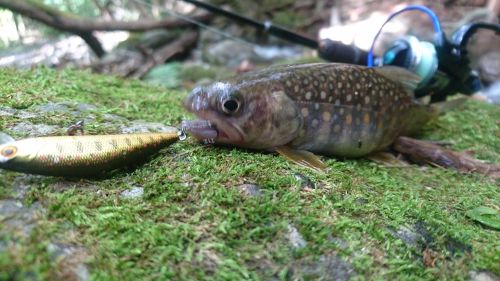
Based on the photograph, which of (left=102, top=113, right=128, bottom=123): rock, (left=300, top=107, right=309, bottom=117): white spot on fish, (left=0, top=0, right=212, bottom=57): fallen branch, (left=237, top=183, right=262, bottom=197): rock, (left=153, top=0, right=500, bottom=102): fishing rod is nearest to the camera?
(left=237, top=183, right=262, bottom=197): rock

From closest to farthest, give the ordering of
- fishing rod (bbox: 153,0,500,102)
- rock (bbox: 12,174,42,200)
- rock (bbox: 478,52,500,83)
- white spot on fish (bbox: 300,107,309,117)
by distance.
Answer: rock (bbox: 12,174,42,200) < white spot on fish (bbox: 300,107,309,117) < fishing rod (bbox: 153,0,500,102) < rock (bbox: 478,52,500,83)

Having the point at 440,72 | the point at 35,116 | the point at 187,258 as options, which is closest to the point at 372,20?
the point at 440,72

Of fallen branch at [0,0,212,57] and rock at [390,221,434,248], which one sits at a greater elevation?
fallen branch at [0,0,212,57]

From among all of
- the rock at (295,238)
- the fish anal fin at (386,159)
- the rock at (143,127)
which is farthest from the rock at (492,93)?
the rock at (295,238)

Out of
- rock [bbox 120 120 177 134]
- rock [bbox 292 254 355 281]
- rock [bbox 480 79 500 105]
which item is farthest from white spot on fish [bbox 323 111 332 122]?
rock [bbox 480 79 500 105]

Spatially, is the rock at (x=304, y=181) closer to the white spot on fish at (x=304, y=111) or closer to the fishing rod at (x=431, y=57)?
the white spot on fish at (x=304, y=111)

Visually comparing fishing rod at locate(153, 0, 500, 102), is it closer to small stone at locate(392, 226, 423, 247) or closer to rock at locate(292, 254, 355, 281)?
small stone at locate(392, 226, 423, 247)
